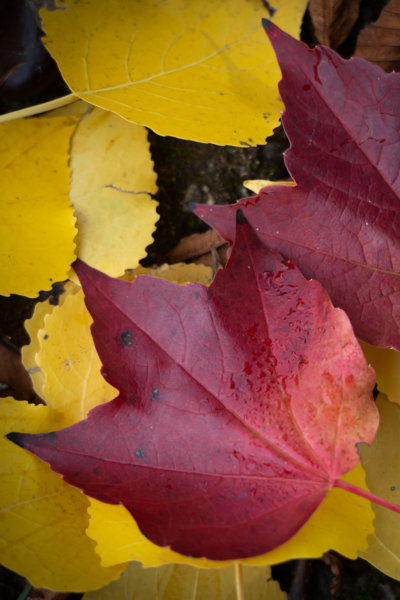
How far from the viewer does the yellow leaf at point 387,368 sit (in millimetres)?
691

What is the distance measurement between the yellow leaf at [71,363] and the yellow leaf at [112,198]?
86mm

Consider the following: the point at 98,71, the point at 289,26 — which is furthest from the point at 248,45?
the point at 98,71

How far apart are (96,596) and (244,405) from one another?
35 cm

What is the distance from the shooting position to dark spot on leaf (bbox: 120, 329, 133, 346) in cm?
61

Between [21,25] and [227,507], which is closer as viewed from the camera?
[227,507]

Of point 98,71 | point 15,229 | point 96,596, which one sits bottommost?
point 96,596

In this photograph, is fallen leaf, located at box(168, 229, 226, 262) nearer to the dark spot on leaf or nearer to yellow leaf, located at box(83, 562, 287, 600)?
the dark spot on leaf

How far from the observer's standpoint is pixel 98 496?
61cm

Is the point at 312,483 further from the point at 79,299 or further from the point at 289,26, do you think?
the point at 289,26

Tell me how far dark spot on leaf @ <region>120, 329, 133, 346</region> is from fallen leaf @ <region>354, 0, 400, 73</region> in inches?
22.4

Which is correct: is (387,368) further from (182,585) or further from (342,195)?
(182,585)

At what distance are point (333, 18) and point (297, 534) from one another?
0.72 metres

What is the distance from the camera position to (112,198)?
0.81 metres

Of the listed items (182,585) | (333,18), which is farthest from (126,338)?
(333,18)
